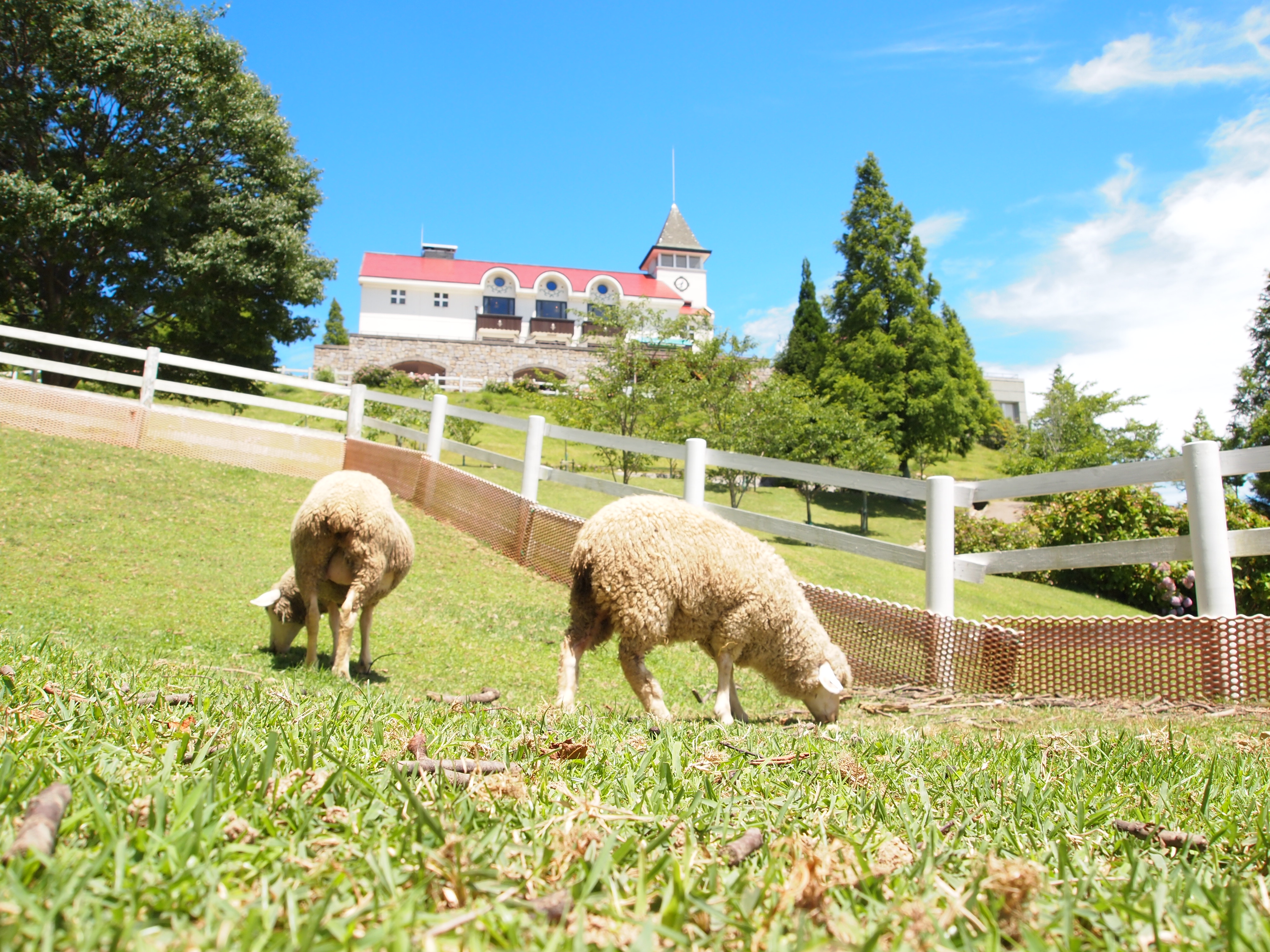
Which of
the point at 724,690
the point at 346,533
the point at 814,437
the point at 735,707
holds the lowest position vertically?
the point at 735,707

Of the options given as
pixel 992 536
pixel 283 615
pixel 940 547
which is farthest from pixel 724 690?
pixel 992 536

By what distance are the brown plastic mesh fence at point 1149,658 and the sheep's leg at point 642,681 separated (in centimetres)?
231

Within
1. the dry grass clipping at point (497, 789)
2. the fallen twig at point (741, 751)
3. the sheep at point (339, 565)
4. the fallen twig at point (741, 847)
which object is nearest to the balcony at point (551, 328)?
the sheep at point (339, 565)

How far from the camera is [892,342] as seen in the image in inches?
1358

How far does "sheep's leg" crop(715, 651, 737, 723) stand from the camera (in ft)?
14.7

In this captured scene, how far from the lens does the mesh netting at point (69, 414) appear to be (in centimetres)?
1143

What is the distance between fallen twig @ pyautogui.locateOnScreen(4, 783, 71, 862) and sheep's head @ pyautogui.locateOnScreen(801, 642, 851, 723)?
157 inches

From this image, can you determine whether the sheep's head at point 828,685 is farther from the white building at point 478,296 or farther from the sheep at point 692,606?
the white building at point 478,296

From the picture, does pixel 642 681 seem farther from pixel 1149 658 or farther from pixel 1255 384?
pixel 1255 384

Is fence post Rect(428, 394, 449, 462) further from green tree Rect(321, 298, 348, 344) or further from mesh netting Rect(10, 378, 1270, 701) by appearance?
green tree Rect(321, 298, 348, 344)

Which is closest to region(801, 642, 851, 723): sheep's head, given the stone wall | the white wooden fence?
the white wooden fence

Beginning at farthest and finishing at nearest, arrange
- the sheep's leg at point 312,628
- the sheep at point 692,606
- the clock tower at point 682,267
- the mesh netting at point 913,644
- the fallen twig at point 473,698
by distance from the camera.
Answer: the clock tower at point 682,267 < the sheep's leg at point 312,628 < the mesh netting at point 913,644 < the sheep at point 692,606 < the fallen twig at point 473,698

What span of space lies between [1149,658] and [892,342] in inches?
1263

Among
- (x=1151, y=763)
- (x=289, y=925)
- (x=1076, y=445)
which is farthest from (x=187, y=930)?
(x=1076, y=445)
